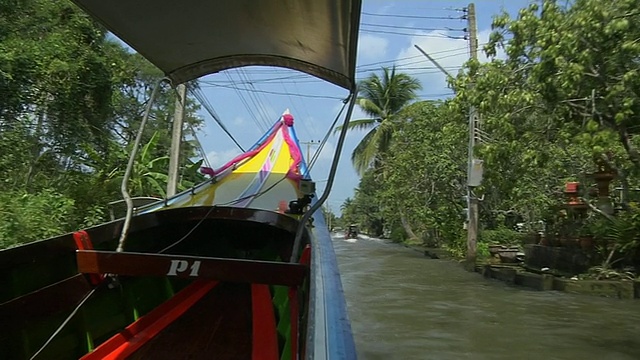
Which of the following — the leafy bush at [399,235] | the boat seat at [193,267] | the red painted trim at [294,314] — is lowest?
the red painted trim at [294,314]

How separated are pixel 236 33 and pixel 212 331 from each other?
1.87 metres

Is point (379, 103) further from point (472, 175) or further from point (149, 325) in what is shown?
point (149, 325)

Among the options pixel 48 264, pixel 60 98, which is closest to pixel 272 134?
pixel 60 98

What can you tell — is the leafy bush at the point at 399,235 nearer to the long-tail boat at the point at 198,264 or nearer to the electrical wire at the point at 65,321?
the long-tail boat at the point at 198,264

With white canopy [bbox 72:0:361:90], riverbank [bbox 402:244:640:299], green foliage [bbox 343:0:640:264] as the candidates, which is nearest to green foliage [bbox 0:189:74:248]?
white canopy [bbox 72:0:361:90]

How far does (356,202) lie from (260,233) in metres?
42.1

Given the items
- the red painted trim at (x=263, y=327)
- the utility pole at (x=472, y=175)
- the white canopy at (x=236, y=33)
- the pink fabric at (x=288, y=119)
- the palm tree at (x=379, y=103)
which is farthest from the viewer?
the palm tree at (x=379, y=103)

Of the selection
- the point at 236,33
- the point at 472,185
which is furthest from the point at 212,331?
the point at 472,185

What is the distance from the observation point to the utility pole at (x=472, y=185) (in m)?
13.2

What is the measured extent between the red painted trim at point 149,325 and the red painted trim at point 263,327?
54cm

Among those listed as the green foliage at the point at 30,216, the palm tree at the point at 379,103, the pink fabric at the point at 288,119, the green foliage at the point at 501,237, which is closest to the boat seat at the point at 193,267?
the green foliage at the point at 30,216

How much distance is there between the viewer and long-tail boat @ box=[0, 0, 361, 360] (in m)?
2.59

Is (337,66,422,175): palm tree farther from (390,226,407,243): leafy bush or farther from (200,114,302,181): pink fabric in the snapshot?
(200,114,302,181): pink fabric

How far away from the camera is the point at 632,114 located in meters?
7.72
